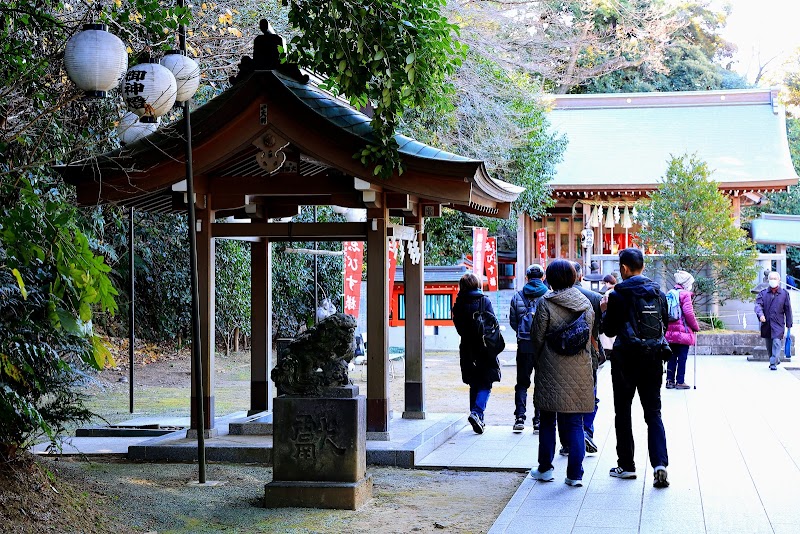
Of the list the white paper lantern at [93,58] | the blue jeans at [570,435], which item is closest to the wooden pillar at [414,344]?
the blue jeans at [570,435]

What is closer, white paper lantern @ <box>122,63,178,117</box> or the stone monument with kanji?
the stone monument with kanji

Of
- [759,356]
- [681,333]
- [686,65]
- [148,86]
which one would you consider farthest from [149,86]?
[686,65]

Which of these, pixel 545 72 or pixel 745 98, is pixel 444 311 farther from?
pixel 745 98

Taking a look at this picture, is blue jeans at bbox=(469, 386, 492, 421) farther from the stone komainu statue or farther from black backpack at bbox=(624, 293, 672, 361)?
the stone komainu statue

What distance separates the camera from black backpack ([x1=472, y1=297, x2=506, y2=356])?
9992 mm

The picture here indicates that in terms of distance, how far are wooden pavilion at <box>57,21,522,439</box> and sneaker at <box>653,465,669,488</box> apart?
278 centimetres

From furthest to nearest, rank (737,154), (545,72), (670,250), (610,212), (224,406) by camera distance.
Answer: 1. (737,154)
2. (610,212)
3. (545,72)
4. (670,250)
5. (224,406)

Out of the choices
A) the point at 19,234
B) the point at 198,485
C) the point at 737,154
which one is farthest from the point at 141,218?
the point at 737,154

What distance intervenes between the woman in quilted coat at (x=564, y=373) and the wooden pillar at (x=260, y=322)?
13.7 ft

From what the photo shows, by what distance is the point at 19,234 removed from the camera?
544 centimetres

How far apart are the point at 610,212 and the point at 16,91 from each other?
963 inches

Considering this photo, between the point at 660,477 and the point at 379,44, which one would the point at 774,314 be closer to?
the point at 660,477

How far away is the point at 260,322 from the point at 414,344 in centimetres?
177

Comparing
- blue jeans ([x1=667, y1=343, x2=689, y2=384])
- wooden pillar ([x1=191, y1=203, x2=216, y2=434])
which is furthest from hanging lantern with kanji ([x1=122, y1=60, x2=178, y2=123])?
blue jeans ([x1=667, y1=343, x2=689, y2=384])
